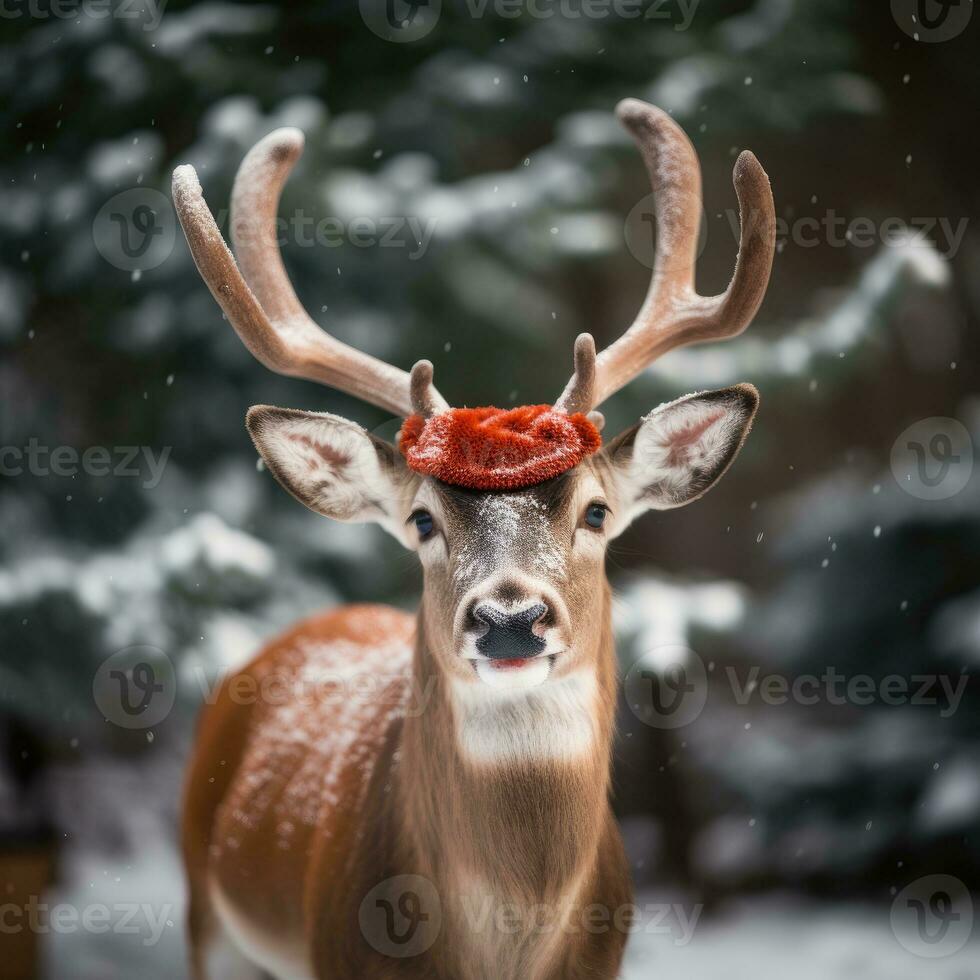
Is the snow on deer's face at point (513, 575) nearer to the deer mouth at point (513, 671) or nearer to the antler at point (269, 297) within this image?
the deer mouth at point (513, 671)

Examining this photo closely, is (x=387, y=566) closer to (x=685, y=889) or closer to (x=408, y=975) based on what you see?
(x=685, y=889)

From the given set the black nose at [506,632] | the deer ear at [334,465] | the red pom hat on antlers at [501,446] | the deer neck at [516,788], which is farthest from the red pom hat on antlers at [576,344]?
the deer neck at [516,788]

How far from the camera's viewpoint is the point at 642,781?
4633 millimetres

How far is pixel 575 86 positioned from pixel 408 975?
3510mm

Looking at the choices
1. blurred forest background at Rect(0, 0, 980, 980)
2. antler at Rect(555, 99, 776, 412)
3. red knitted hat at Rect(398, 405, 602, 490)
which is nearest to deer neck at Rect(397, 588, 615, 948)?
red knitted hat at Rect(398, 405, 602, 490)

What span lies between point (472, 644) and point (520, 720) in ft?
0.87

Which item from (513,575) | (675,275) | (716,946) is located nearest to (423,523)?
(513,575)

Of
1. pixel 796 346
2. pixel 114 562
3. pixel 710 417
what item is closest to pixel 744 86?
pixel 796 346

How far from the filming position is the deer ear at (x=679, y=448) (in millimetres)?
2293

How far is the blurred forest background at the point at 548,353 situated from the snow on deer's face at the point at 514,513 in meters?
1.99

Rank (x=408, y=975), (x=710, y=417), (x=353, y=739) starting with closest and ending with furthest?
(x=408, y=975), (x=710, y=417), (x=353, y=739)

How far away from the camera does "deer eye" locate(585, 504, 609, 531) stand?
2195mm

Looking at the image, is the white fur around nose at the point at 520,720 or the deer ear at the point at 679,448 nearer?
the white fur around nose at the point at 520,720

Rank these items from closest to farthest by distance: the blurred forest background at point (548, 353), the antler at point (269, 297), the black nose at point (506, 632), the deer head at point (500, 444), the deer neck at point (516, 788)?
the black nose at point (506, 632) < the deer head at point (500, 444) < the deer neck at point (516, 788) < the antler at point (269, 297) < the blurred forest background at point (548, 353)
